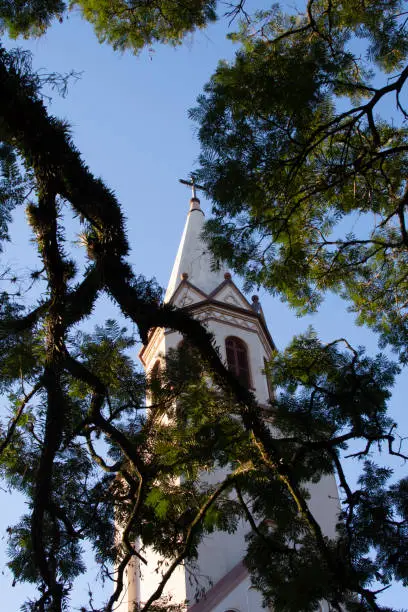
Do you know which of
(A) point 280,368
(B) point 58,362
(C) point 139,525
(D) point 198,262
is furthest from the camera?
(D) point 198,262

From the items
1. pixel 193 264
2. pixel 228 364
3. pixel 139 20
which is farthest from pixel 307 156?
pixel 193 264

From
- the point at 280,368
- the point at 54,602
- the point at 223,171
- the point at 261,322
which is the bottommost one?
the point at 54,602

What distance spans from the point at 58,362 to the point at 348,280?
12.0 ft

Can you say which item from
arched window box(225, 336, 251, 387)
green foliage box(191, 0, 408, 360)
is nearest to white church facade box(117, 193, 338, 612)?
arched window box(225, 336, 251, 387)

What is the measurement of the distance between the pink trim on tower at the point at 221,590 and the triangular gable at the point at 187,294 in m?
8.72

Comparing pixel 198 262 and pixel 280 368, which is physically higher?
pixel 198 262

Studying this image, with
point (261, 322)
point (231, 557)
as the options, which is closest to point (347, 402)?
point (231, 557)

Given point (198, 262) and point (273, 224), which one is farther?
point (198, 262)

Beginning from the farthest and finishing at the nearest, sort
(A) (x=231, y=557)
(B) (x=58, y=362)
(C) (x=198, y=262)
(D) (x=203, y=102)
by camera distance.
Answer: (C) (x=198, y=262) → (A) (x=231, y=557) → (D) (x=203, y=102) → (B) (x=58, y=362)

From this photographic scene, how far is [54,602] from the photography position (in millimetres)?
4730

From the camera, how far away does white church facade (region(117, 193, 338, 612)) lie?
517 inches

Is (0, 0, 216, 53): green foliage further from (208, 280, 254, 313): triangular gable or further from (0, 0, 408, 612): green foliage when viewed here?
(208, 280, 254, 313): triangular gable

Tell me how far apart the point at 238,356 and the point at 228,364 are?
4053 millimetres

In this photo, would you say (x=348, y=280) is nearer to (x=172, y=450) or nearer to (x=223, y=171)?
(x=223, y=171)
